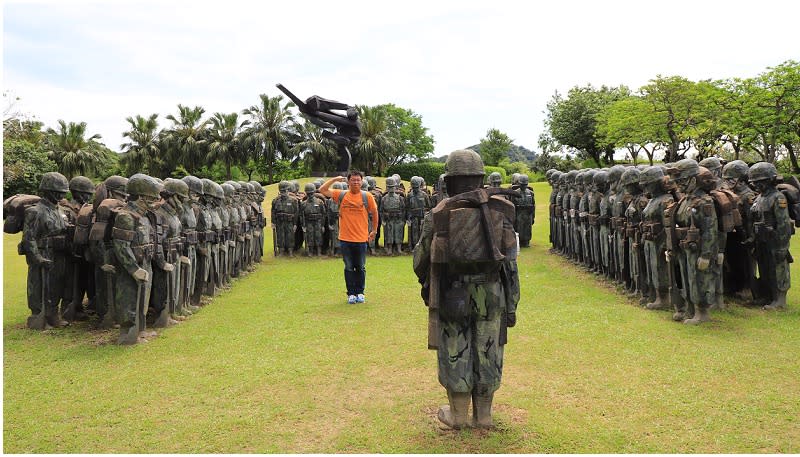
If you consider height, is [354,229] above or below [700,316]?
above

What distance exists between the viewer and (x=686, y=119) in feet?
124

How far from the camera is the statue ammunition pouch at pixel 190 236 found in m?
9.02

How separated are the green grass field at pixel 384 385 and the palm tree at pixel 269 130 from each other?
34974 mm

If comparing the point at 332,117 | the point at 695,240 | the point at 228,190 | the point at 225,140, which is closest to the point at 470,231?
the point at 695,240

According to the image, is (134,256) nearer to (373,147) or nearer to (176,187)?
(176,187)

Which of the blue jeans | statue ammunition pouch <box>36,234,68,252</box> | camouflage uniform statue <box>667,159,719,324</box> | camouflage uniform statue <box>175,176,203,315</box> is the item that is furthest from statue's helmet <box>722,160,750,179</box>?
statue ammunition pouch <box>36,234,68,252</box>

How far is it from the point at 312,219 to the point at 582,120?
126ft

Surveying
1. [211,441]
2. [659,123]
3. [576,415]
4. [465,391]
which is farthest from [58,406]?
[659,123]

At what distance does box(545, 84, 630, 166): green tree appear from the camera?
160 feet

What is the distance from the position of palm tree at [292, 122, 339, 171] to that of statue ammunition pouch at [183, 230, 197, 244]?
33.9 meters

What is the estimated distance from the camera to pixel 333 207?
16.4 m

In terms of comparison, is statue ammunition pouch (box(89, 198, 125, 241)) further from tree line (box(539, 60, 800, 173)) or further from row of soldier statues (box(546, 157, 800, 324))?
tree line (box(539, 60, 800, 173))

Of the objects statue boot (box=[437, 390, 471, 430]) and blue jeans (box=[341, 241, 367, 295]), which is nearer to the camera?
statue boot (box=[437, 390, 471, 430])

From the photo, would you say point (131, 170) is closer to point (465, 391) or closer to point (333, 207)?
point (333, 207)
